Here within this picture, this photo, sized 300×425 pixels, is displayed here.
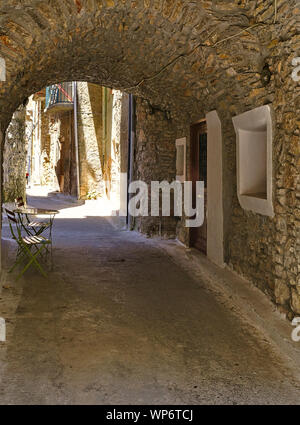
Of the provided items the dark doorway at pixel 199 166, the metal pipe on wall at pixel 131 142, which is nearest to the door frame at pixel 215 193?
the dark doorway at pixel 199 166

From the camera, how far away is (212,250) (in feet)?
20.2

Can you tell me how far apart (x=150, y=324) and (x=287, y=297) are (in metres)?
1.20

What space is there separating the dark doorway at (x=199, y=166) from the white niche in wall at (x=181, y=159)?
28 centimetres

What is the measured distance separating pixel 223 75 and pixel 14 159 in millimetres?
8039

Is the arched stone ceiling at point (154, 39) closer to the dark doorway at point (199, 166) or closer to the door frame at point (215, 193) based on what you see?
the door frame at point (215, 193)

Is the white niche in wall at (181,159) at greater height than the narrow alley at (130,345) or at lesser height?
greater

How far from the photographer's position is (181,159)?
7812 millimetres

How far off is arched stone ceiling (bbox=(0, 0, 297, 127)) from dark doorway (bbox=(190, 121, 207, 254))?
1161 millimetres

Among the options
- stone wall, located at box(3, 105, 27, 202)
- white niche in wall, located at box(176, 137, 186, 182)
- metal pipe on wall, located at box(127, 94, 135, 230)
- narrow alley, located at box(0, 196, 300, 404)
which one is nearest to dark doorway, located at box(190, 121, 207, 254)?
white niche in wall, located at box(176, 137, 186, 182)

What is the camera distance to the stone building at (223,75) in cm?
367

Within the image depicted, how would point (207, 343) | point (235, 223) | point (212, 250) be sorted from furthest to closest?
point (212, 250) < point (235, 223) < point (207, 343)

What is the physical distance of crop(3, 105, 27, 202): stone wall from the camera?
1123 cm
